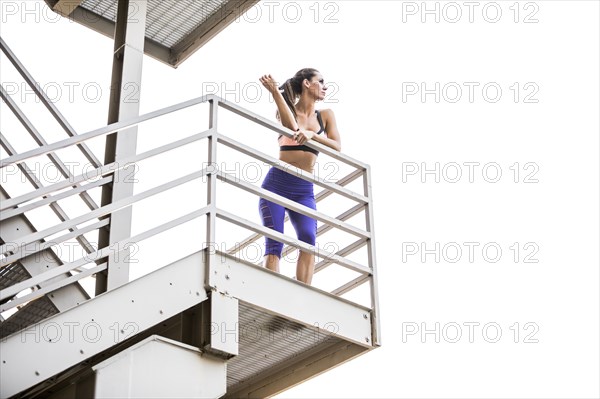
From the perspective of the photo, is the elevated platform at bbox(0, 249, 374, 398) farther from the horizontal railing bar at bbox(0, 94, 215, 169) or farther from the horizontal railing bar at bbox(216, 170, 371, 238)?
the horizontal railing bar at bbox(0, 94, 215, 169)

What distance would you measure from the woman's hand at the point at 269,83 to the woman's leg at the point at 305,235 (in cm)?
93

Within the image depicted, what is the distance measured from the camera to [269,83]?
8195 mm

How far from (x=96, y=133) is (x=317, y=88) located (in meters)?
2.44

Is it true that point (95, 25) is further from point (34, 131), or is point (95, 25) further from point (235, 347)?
point (235, 347)

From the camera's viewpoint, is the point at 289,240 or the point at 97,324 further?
the point at 289,240

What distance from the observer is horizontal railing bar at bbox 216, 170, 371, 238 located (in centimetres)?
735

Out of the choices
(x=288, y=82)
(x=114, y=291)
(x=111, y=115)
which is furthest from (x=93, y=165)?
(x=114, y=291)

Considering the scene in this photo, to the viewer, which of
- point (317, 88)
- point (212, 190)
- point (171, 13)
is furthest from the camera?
point (171, 13)

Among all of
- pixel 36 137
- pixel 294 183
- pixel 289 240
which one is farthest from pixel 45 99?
pixel 289 240

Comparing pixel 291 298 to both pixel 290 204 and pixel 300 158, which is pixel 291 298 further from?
pixel 300 158

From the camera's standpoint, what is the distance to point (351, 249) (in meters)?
8.26

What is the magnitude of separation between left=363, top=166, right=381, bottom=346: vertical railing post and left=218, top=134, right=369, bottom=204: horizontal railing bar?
0.28ft

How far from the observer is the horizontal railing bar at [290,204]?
735 centimetres

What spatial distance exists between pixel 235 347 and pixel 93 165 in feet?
8.76
